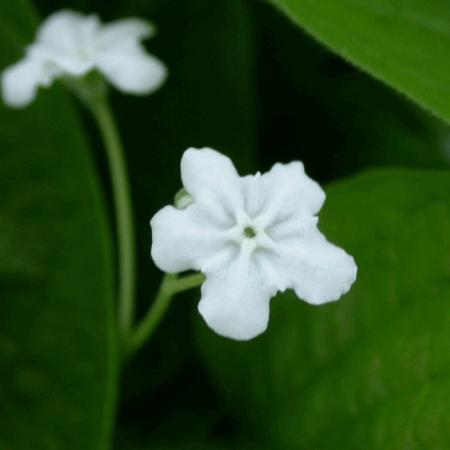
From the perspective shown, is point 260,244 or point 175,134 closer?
point 260,244

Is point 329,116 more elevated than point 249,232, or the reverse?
point 329,116

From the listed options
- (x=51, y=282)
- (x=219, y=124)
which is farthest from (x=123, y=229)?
(x=219, y=124)

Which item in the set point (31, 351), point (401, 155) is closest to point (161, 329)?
point (31, 351)

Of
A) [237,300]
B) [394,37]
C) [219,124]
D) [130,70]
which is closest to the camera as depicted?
[237,300]

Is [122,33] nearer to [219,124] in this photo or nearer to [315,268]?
[219,124]

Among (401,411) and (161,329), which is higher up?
(161,329)

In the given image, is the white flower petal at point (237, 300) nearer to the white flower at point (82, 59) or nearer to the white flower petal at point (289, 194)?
the white flower petal at point (289, 194)

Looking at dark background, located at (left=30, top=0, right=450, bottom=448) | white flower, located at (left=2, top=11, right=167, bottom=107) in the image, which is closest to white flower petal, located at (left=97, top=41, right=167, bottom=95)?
white flower, located at (left=2, top=11, right=167, bottom=107)

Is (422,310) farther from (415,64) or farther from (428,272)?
(415,64)
